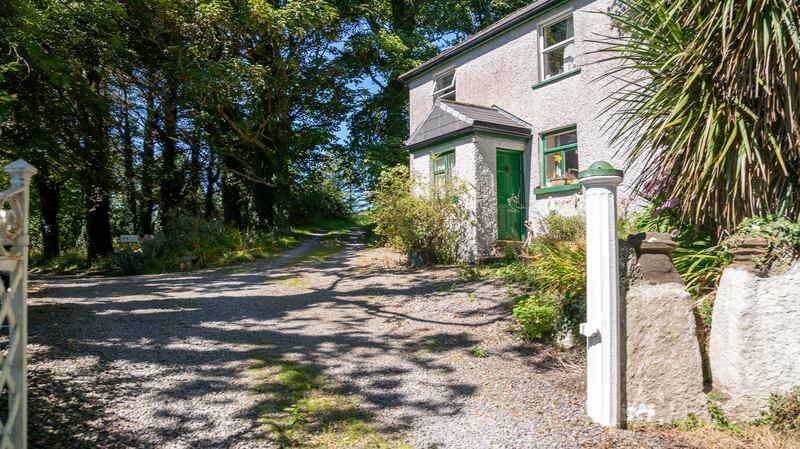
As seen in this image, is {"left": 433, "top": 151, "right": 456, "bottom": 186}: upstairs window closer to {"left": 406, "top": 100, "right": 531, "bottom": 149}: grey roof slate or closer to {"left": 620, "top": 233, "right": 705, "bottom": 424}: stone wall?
{"left": 406, "top": 100, "right": 531, "bottom": 149}: grey roof slate

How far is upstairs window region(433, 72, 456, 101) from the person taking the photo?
14.3 m

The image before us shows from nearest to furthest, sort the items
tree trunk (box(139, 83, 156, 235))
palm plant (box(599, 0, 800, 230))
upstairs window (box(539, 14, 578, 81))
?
palm plant (box(599, 0, 800, 230)), upstairs window (box(539, 14, 578, 81)), tree trunk (box(139, 83, 156, 235))

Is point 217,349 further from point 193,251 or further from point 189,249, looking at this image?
point 189,249

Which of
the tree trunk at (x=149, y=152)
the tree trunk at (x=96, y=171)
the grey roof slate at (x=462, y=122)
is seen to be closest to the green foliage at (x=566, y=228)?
the grey roof slate at (x=462, y=122)

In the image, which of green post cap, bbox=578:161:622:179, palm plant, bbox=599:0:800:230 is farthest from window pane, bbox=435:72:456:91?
green post cap, bbox=578:161:622:179

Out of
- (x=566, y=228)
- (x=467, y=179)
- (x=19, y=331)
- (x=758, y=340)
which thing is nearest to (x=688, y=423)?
(x=758, y=340)

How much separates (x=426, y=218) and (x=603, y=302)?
6591 mm

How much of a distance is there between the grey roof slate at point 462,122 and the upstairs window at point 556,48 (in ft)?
4.42

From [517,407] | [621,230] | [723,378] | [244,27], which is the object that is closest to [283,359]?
[517,407]

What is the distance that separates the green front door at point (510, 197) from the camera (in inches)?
437

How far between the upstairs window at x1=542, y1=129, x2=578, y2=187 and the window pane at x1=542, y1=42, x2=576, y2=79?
1555mm

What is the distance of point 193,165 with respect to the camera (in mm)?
21000

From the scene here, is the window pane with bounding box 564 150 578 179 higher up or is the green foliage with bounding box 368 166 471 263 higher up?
the window pane with bounding box 564 150 578 179

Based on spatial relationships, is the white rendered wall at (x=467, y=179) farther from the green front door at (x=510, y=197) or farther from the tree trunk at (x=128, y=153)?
the tree trunk at (x=128, y=153)
